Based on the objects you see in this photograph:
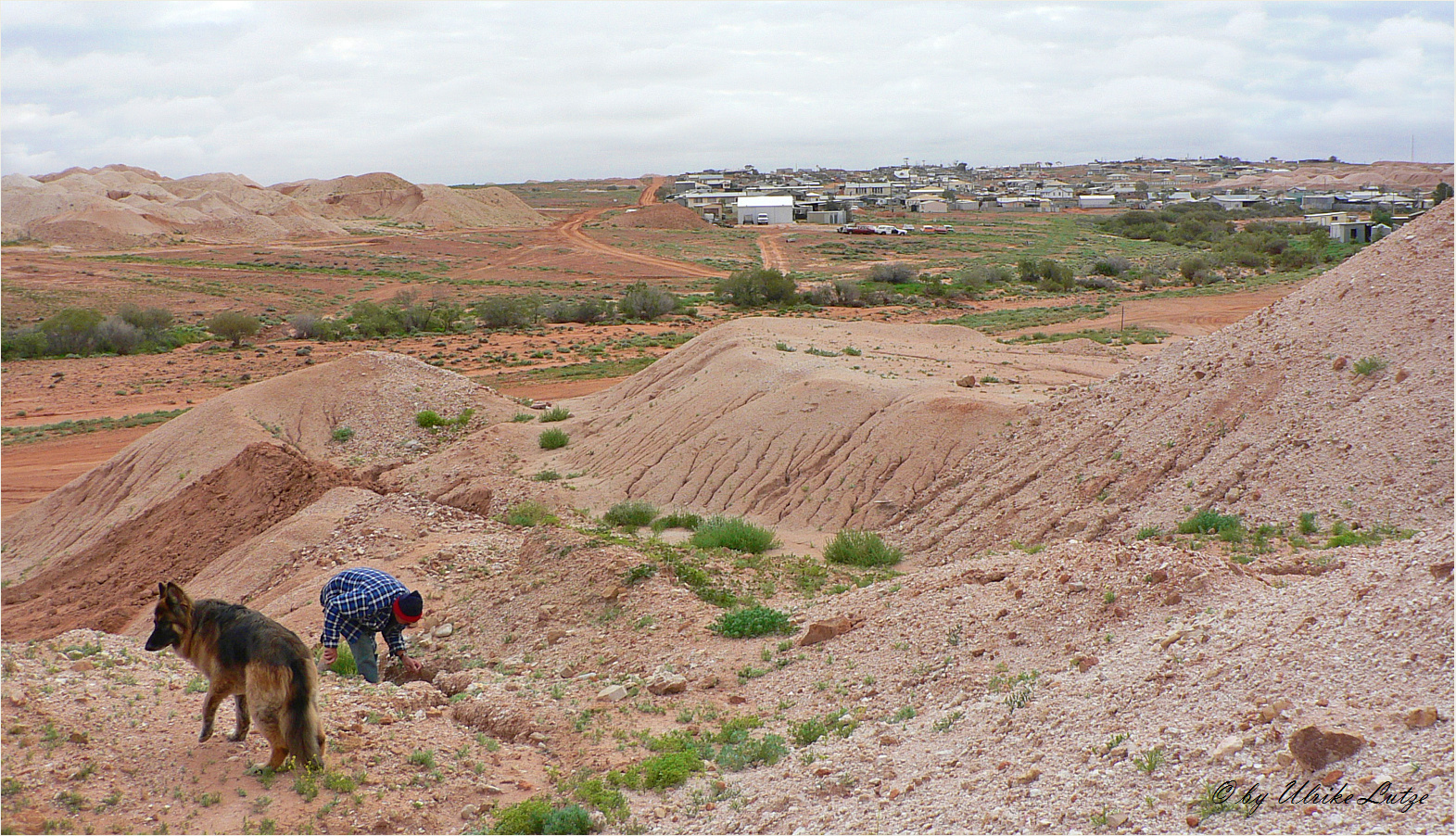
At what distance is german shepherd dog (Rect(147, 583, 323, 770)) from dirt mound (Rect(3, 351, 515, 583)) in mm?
10649

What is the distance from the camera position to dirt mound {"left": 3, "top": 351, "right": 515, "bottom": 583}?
15.3 meters

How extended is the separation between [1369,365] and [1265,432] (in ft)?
3.96

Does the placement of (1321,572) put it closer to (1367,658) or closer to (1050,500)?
(1367,658)

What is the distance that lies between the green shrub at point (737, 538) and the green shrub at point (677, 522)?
1.00 meters

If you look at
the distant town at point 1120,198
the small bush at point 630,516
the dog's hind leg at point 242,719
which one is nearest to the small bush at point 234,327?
the small bush at point 630,516

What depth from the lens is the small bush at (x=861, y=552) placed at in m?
10.3

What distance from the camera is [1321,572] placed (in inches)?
252

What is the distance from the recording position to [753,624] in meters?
7.80

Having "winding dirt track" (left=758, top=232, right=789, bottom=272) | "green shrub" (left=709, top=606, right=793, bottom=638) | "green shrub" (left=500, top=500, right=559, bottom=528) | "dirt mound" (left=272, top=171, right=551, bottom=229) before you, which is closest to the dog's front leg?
"green shrub" (left=709, top=606, right=793, bottom=638)

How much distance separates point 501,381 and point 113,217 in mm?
60682

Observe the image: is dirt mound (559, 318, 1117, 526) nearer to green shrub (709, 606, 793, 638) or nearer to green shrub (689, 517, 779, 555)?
green shrub (689, 517, 779, 555)

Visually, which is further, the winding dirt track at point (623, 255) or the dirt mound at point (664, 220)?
the dirt mound at point (664, 220)

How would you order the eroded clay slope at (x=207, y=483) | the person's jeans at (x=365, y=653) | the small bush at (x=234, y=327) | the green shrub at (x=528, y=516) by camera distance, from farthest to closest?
the small bush at (x=234, y=327) → the eroded clay slope at (x=207, y=483) → the green shrub at (x=528, y=516) → the person's jeans at (x=365, y=653)

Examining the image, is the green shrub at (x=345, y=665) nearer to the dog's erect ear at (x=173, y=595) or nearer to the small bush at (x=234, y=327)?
the dog's erect ear at (x=173, y=595)
